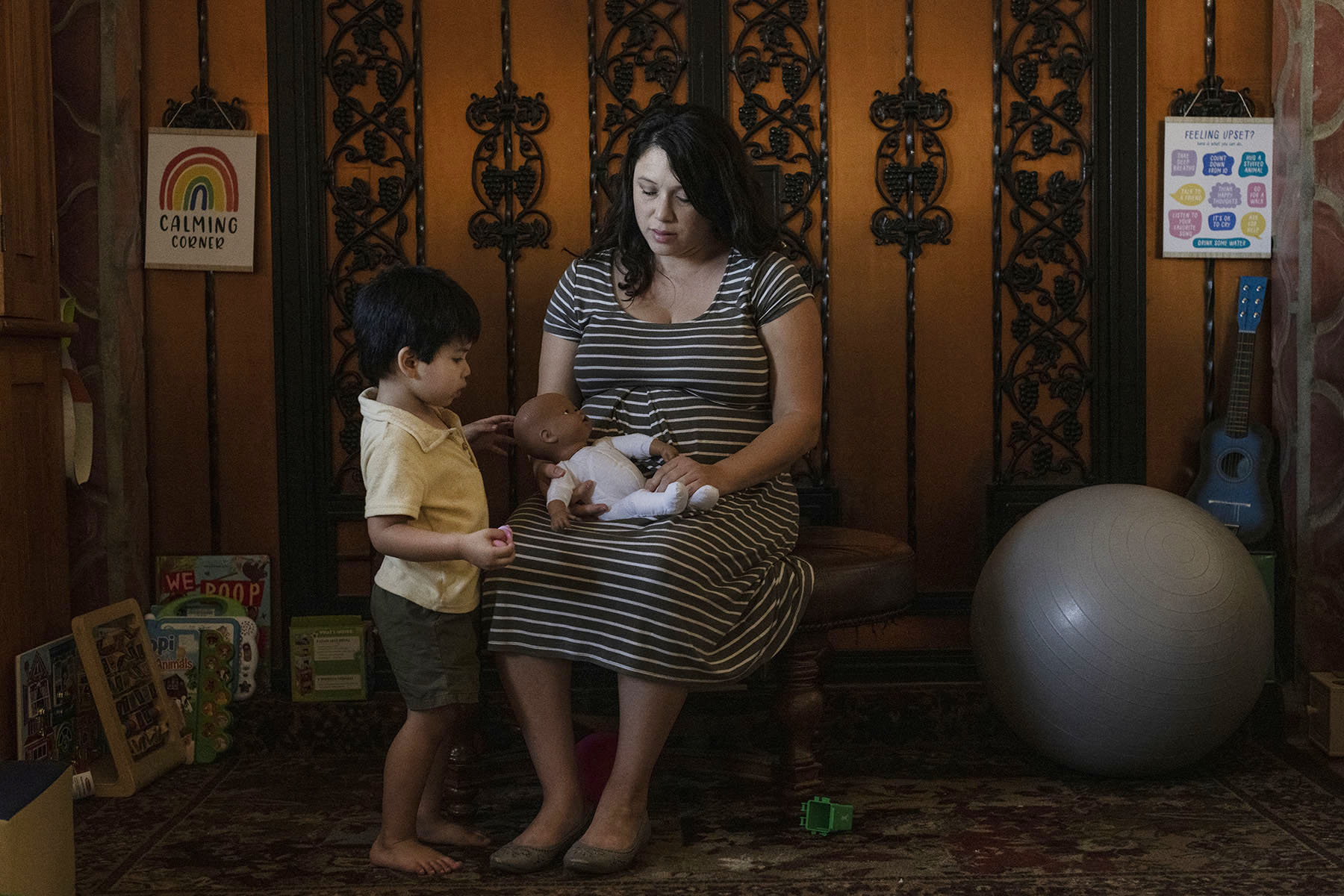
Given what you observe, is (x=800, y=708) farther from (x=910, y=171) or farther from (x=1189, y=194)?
(x=1189, y=194)

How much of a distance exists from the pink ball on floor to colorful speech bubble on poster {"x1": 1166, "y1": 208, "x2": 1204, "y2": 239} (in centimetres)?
201

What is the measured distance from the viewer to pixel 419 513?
214 cm

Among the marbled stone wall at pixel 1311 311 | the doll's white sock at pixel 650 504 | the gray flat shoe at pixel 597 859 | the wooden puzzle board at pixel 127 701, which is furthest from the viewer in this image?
the marbled stone wall at pixel 1311 311

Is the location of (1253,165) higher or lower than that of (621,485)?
higher

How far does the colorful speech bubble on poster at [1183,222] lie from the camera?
3.14m

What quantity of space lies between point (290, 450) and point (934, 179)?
6.14ft

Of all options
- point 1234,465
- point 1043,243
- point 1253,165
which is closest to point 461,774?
point 1043,243

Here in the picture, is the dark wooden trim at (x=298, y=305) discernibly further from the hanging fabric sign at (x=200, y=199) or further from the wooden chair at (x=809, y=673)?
the wooden chair at (x=809, y=673)

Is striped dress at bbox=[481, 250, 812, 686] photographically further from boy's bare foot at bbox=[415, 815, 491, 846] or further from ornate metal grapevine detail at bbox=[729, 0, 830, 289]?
ornate metal grapevine detail at bbox=[729, 0, 830, 289]

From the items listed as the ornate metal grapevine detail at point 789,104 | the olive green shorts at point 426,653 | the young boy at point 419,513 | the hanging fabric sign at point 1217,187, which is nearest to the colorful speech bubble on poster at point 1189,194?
the hanging fabric sign at point 1217,187

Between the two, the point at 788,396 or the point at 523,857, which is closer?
the point at 523,857

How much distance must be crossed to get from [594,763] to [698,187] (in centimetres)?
124

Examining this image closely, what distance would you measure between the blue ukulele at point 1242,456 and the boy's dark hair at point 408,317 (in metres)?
2.02

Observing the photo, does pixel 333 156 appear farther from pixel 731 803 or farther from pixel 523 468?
pixel 731 803
